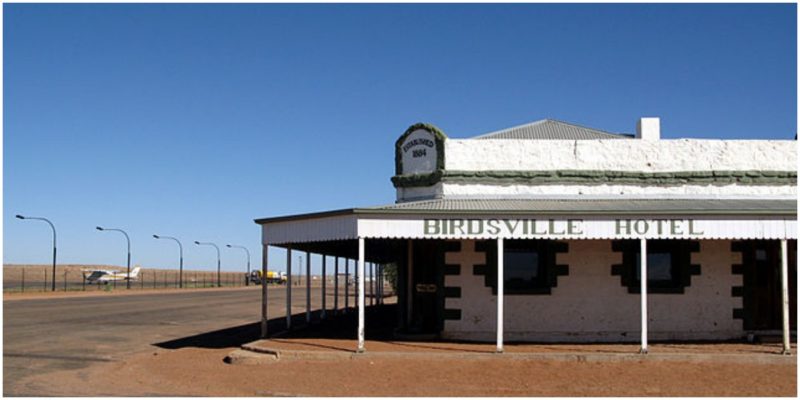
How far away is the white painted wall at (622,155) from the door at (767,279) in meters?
2.19

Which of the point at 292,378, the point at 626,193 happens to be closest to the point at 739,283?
the point at 626,193

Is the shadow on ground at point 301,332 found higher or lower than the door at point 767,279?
lower

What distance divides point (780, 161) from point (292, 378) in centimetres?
1212

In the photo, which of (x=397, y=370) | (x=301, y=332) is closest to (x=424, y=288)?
(x=301, y=332)

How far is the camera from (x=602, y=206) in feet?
50.3

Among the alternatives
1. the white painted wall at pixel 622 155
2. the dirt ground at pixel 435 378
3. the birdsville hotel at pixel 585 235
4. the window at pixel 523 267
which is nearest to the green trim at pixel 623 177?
the birdsville hotel at pixel 585 235

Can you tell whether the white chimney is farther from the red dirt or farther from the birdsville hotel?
the red dirt

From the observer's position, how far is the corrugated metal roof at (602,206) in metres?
14.3

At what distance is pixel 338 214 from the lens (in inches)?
591

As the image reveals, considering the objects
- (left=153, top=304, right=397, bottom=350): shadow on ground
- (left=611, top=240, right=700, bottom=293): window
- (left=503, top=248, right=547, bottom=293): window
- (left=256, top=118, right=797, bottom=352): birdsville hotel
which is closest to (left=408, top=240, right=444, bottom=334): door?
(left=256, top=118, right=797, bottom=352): birdsville hotel

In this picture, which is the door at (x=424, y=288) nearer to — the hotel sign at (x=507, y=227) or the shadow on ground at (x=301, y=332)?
the shadow on ground at (x=301, y=332)

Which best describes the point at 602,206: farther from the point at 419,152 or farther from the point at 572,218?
the point at 419,152

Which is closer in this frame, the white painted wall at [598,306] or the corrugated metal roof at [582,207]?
the corrugated metal roof at [582,207]

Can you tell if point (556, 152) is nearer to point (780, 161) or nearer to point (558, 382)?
point (780, 161)
